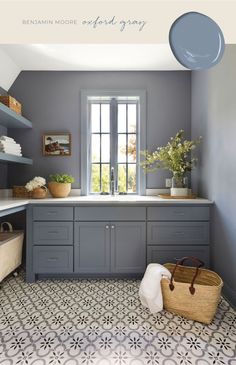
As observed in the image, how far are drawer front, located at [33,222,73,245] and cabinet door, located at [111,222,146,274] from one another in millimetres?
459

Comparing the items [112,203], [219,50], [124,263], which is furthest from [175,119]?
[219,50]

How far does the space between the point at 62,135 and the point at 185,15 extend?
225 centimetres

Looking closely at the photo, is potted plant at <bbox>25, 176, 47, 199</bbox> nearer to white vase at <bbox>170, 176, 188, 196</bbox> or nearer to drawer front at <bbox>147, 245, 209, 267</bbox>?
drawer front at <bbox>147, 245, 209, 267</bbox>

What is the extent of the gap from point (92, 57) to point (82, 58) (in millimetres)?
120

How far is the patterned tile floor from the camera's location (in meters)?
1.34

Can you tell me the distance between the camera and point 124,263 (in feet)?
7.47

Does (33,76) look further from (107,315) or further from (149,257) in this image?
(107,315)

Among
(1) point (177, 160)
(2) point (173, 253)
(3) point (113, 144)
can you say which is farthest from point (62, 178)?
(2) point (173, 253)

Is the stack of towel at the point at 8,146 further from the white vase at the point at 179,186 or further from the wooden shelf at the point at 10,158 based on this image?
the white vase at the point at 179,186

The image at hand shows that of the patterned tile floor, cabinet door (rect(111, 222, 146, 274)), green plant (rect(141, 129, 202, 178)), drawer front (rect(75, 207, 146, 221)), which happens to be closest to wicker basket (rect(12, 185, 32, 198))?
drawer front (rect(75, 207, 146, 221))

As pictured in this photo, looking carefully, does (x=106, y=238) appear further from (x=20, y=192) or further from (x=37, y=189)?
(x=20, y=192)

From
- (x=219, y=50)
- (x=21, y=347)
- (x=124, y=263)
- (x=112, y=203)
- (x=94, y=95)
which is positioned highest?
(x=94, y=95)

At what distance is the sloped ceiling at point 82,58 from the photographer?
2.28 metres

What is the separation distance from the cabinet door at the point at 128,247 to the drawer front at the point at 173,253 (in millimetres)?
103
